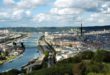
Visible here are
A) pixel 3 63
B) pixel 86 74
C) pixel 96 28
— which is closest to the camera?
pixel 86 74

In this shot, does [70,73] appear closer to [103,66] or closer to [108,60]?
[103,66]

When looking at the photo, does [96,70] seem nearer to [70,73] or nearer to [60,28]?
[70,73]

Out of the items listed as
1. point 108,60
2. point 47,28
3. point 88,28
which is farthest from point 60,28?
point 108,60

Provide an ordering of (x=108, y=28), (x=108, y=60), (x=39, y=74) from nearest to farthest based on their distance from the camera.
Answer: (x=39, y=74) → (x=108, y=60) → (x=108, y=28)

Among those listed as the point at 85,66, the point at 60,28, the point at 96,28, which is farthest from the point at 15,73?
the point at 60,28

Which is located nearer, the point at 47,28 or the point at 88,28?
the point at 88,28

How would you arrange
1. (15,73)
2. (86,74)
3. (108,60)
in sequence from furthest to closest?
1. (108,60)
2. (15,73)
3. (86,74)

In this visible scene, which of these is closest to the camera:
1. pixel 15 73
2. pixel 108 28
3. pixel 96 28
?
pixel 15 73

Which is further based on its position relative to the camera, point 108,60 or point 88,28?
point 88,28
